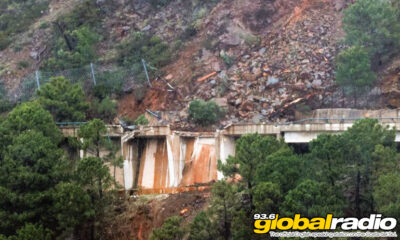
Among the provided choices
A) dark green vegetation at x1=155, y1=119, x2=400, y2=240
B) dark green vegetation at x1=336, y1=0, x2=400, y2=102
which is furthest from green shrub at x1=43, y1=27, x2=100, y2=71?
dark green vegetation at x1=155, y1=119, x2=400, y2=240

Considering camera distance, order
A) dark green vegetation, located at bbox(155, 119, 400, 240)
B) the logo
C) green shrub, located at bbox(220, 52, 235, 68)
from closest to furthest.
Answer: the logo
dark green vegetation, located at bbox(155, 119, 400, 240)
green shrub, located at bbox(220, 52, 235, 68)

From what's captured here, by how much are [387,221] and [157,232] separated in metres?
11.8

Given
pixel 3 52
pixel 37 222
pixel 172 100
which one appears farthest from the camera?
pixel 3 52

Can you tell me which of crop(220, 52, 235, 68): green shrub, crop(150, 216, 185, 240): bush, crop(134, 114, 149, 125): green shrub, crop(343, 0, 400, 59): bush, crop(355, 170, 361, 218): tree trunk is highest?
crop(343, 0, 400, 59): bush

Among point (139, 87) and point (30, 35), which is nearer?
point (139, 87)

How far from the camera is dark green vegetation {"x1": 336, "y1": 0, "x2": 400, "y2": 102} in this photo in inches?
2029

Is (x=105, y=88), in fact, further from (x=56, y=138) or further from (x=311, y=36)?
(x=311, y=36)

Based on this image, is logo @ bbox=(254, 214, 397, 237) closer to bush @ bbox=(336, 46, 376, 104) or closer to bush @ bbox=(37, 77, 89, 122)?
bush @ bbox=(336, 46, 376, 104)

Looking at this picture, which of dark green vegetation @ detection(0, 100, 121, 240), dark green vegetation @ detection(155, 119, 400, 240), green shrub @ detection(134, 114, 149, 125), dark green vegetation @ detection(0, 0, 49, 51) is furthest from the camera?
dark green vegetation @ detection(0, 0, 49, 51)

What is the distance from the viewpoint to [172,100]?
56938 mm

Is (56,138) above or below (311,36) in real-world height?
below

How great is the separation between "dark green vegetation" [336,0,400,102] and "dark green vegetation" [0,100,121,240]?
59.8 ft

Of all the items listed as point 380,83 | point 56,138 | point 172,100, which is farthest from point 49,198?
point 380,83

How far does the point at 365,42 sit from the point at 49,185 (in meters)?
26.3
